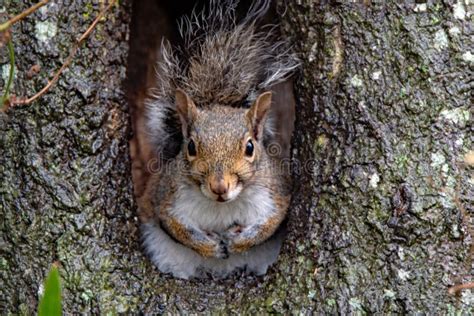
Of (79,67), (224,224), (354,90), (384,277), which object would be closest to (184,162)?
(224,224)

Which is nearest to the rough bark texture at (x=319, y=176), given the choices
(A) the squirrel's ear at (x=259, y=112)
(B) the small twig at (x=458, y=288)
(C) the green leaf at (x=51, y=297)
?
(B) the small twig at (x=458, y=288)

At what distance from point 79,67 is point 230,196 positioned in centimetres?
73

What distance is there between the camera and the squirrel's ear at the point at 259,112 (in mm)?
2658

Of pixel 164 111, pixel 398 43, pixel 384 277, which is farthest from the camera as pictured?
pixel 164 111

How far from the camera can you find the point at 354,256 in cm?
226

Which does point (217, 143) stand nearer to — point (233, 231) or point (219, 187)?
point (219, 187)

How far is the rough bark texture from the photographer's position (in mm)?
2205

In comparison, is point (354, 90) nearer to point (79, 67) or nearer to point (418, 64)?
point (418, 64)

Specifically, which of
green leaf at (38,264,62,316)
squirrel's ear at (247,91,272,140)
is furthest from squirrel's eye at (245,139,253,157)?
green leaf at (38,264,62,316)

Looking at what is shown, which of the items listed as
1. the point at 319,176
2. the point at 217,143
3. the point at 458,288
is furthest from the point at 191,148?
the point at 458,288

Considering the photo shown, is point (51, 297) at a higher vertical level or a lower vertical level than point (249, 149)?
lower

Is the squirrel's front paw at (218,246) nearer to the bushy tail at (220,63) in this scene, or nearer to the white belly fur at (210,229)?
the white belly fur at (210,229)

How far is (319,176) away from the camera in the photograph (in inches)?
96.5

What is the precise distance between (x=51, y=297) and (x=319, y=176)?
3.98 feet
